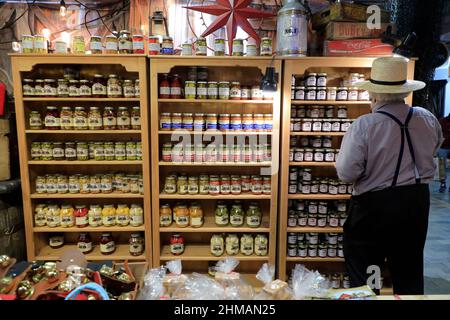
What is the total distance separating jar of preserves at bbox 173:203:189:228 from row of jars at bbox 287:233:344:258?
907mm

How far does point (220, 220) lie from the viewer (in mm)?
2918

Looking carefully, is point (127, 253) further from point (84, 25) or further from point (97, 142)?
point (84, 25)

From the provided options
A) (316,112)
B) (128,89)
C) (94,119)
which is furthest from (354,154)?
(94,119)

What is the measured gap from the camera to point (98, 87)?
2.72 m

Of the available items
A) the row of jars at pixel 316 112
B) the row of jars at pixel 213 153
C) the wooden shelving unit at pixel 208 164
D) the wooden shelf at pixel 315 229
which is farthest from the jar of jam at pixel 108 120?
the wooden shelf at pixel 315 229

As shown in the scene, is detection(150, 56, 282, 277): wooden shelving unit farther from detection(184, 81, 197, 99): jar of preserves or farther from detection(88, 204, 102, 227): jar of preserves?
detection(88, 204, 102, 227): jar of preserves

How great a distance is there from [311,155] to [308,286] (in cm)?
173

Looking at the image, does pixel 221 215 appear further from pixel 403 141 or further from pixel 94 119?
pixel 403 141

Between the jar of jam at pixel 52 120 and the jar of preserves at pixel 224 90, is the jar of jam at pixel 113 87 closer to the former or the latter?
the jar of jam at pixel 52 120

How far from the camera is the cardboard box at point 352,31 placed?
2.61 meters

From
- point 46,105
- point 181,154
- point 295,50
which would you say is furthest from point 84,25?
point 295,50

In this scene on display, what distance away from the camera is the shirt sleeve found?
6.06 ft

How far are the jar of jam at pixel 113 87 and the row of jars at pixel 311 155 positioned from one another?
150 centimetres

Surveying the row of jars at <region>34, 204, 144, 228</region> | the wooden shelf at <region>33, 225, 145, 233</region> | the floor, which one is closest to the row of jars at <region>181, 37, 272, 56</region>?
the row of jars at <region>34, 204, 144, 228</region>
